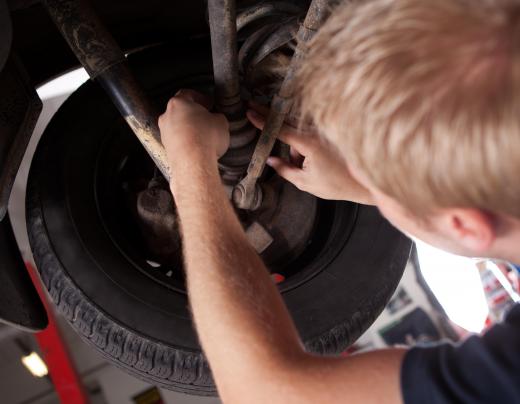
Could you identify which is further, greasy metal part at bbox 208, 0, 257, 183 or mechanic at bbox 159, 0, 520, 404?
greasy metal part at bbox 208, 0, 257, 183

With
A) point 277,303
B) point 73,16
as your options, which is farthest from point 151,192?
point 277,303

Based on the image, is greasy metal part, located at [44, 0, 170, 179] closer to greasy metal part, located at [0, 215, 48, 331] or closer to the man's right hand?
the man's right hand

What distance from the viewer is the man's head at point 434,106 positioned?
16.3 inches

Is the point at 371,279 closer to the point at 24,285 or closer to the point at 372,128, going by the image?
the point at 372,128

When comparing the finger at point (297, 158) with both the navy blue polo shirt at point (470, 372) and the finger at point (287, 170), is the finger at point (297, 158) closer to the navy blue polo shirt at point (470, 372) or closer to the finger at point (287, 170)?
the finger at point (287, 170)

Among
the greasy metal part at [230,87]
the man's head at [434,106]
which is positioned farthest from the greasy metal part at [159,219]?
the man's head at [434,106]

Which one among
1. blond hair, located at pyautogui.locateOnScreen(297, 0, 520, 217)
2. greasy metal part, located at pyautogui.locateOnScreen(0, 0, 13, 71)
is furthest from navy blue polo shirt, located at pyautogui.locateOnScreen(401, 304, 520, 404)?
greasy metal part, located at pyautogui.locateOnScreen(0, 0, 13, 71)

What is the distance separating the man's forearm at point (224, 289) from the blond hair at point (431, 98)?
0.56 ft

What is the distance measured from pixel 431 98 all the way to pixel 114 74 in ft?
1.63

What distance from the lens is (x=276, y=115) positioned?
0.72m

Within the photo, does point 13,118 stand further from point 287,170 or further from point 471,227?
point 471,227

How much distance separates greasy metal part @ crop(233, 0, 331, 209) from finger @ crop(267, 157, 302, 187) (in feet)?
0.14

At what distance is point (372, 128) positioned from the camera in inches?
18.8

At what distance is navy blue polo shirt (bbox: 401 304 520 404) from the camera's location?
0.45 m
